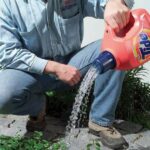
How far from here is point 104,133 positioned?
3613mm

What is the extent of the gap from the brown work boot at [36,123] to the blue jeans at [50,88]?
0.22 feet

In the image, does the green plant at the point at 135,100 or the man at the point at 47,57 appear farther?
the green plant at the point at 135,100

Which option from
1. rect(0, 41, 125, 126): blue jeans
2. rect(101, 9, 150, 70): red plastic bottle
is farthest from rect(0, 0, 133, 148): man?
rect(101, 9, 150, 70): red plastic bottle

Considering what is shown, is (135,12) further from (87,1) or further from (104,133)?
(104,133)

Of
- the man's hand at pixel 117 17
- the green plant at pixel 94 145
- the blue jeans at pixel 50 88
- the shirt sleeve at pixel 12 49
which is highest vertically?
the man's hand at pixel 117 17

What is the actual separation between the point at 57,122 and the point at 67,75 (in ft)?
2.52

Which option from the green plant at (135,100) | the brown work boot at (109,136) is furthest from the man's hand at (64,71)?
the green plant at (135,100)

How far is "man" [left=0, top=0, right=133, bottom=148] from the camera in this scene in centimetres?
329

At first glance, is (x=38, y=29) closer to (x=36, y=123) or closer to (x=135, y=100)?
(x=36, y=123)

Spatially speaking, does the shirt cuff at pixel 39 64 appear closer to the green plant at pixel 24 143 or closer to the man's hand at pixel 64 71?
the man's hand at pixel 64 71

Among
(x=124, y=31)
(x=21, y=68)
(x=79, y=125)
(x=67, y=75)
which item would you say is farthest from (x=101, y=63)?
(x=79, y=125)

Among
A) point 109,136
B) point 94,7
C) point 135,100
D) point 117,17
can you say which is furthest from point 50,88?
point 117,17

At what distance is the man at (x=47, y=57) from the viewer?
10.8 feet

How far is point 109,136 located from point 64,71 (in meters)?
0.60
